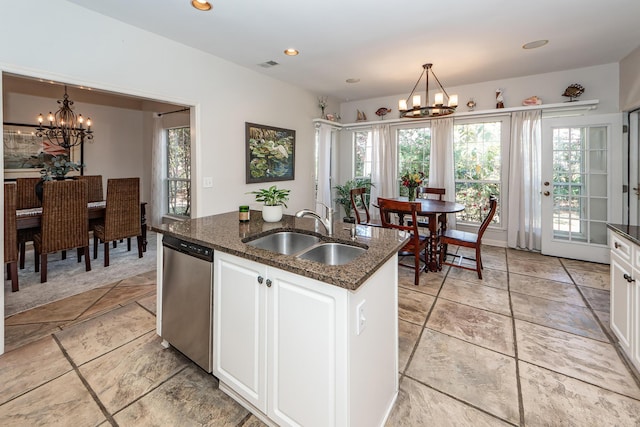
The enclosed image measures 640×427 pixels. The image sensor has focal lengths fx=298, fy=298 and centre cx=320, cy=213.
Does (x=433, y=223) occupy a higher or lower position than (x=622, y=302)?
higher

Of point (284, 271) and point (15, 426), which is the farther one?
point (15, 426)

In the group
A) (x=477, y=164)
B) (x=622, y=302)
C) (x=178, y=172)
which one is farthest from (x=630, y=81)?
(x=178, y=172)

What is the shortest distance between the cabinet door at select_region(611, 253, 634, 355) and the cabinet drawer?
39mm

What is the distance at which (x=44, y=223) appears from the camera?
334 centimetres

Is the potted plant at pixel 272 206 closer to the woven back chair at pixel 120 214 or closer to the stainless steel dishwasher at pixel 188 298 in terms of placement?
the stainless steel dishwasher at pixel 188 298

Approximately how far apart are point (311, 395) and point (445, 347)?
1326 mm

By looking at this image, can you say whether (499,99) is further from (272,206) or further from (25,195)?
(25,195)

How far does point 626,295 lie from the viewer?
1962mm

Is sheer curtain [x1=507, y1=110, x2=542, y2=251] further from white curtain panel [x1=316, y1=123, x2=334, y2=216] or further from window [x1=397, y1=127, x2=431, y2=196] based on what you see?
white curtain panel [x1=316, y1=123, x2=334, y2=216]

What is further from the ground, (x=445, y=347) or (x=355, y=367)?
(x=355, y=367)

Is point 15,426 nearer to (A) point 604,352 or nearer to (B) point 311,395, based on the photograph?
(B) point 311,395

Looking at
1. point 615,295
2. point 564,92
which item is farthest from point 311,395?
point 564,92

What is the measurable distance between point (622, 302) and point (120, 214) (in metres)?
5.19

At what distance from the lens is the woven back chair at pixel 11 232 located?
255 cm
